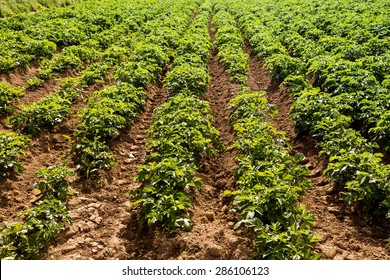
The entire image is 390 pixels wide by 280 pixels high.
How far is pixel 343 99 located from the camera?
8438mm

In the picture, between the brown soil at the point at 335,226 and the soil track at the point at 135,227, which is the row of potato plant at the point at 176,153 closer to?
the soil track at the point at 135,227

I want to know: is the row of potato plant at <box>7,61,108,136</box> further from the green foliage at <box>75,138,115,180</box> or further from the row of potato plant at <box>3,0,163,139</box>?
the green foliage at <box>75,138,115,180</box>

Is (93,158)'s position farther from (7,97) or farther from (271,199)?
(271,199)

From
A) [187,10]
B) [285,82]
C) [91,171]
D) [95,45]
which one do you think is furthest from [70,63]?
[187,10]

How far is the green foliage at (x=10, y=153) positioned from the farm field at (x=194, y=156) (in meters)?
0.03

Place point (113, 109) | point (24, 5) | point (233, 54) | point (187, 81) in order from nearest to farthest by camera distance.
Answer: point (113, 109) < point (187, 81) < point (233, 54) < point (24, 5)

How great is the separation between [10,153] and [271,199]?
4.88 metres

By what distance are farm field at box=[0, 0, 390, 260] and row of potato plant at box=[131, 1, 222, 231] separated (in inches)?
1.3

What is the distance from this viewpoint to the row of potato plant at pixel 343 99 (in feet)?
18.6

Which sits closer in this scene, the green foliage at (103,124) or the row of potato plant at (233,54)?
the green foliage at (103,124)

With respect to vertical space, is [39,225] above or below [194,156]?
below

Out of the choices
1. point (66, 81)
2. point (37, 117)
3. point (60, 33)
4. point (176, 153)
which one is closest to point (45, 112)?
point (37, 117)

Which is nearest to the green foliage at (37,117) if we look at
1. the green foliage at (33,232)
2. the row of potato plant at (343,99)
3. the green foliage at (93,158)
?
the green foliage at (93,158)
